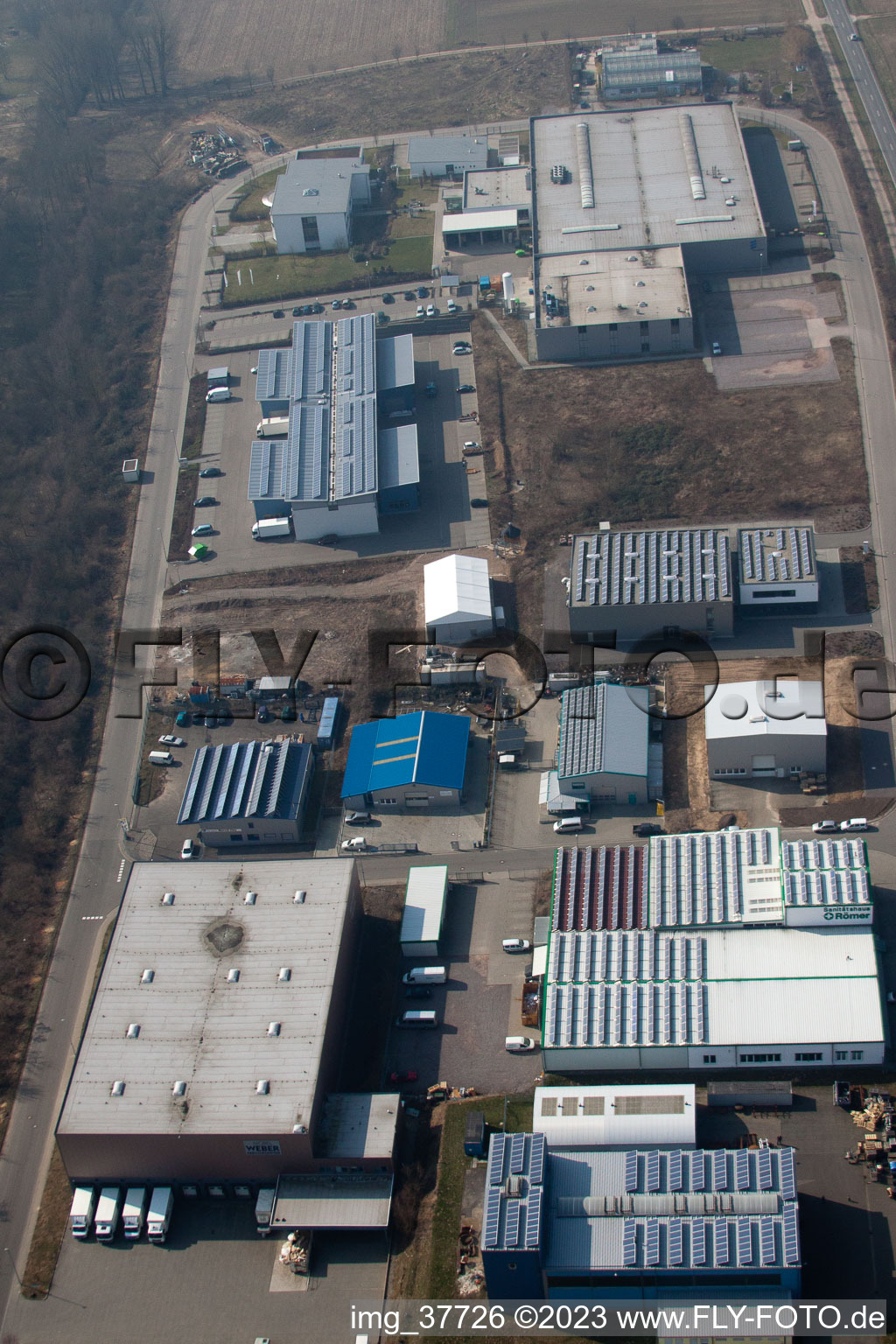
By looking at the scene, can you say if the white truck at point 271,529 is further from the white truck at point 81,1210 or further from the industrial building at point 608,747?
the white truck at point 81,1210

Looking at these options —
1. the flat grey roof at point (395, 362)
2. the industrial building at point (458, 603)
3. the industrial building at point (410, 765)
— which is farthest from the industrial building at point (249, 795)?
the flat grey roof at point (395, 362)

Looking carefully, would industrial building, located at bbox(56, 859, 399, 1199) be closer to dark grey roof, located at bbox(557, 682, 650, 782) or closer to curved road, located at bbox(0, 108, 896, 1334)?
curved road, located at bbox(0, 108, 896, 1334)

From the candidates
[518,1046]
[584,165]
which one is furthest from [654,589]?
[584,165]

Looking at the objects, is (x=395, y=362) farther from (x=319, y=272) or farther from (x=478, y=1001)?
(x=478, y=1001)

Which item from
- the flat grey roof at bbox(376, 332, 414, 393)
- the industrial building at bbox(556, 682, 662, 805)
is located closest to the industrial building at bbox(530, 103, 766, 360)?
the flat grey roof at bbox(376, 332, 414, 393)

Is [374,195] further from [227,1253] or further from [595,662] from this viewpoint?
[227,1253]

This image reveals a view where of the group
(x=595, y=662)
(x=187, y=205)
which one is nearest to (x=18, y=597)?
(x=595, y=662)

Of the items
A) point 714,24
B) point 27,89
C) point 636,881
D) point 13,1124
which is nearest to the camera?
point 13,1124
